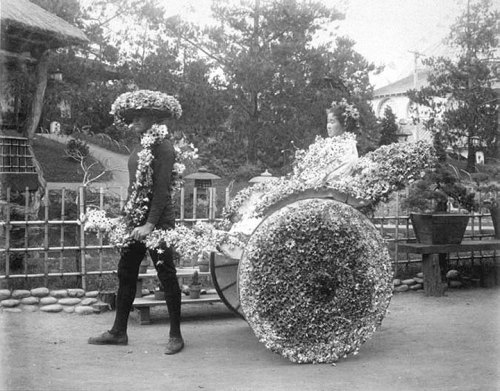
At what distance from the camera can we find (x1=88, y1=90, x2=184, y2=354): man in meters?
4.81

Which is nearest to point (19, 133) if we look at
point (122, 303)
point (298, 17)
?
Result: point (298, 17)

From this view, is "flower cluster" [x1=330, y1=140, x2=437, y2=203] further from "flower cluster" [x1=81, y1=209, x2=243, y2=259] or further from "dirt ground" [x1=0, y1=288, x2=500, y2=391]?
"dirt ground" [x1=0, y1=288, x2=500, y2=391]

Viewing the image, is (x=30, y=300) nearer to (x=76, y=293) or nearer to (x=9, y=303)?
(x=9, y=303)

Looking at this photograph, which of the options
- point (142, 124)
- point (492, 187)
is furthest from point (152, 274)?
point (492, 187)

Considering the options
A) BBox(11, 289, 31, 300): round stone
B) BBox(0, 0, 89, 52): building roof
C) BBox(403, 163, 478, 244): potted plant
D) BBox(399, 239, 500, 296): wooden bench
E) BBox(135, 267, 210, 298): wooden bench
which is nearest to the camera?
BBox(135, 267, 210, 298): wooden bench

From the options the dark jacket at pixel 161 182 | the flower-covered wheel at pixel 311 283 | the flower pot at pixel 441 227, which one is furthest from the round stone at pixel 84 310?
the flower pot at pixel 441 227

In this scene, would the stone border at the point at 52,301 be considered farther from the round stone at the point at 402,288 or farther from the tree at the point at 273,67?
the tree at the point at 273,67

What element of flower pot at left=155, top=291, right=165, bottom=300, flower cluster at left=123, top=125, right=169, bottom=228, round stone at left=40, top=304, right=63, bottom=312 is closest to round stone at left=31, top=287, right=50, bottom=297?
round stone at left=40, top=304, right=63, bottom=312

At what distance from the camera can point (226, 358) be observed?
4.70 m

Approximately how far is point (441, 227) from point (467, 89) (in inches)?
260

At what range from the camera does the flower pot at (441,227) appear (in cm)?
755

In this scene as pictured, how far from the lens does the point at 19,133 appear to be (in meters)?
10.5

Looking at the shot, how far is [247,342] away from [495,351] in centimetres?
183

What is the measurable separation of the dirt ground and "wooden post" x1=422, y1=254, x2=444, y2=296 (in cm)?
100
